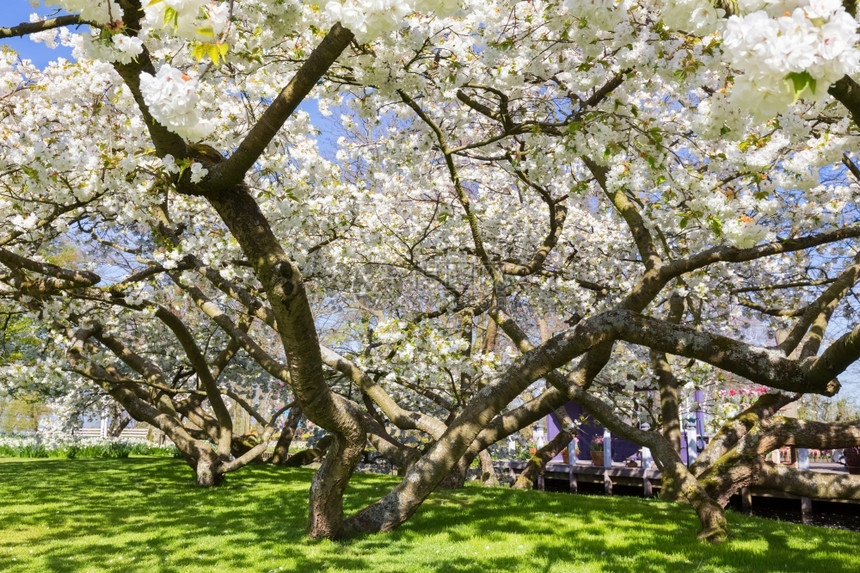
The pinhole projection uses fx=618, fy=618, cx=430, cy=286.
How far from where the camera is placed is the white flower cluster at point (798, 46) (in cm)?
152

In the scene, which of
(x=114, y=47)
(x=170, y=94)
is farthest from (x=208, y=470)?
(x=170, y=94)

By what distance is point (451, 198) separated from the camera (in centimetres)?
1032

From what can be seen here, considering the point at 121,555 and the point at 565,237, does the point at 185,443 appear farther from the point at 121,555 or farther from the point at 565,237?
the point at 565,237

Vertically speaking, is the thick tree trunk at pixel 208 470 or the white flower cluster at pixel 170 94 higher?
the white flower cluster at pixel 170 94

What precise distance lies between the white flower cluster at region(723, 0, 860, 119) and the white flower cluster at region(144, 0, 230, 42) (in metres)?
1.47

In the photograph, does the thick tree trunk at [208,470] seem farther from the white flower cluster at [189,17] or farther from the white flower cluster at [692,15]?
the white flower cluster at [692,15]

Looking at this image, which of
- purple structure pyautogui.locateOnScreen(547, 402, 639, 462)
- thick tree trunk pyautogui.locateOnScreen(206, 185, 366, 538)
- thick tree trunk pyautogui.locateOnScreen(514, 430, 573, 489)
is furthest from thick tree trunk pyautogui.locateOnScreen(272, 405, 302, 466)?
thick tree trunk pyautogui.locateOnScreen(206, 185, 366, 538)

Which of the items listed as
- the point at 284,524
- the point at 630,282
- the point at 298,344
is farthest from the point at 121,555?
the point at 630,282

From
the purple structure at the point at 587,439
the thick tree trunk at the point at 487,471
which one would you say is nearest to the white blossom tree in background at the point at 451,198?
the thick tree trunk at the point at 487,471

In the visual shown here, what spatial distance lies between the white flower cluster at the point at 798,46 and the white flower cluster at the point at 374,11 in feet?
3.28

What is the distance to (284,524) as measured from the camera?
658 centimetres

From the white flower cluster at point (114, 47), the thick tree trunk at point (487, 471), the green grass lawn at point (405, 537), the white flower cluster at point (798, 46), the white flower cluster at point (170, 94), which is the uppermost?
the white flower cluster at point (114, 47)

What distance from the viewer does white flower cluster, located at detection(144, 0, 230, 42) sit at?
174 centimetres

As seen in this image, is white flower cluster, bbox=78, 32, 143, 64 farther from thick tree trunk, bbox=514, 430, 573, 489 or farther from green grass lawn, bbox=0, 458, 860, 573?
thick tree trunk, bbox=514, 430, 573, 489
